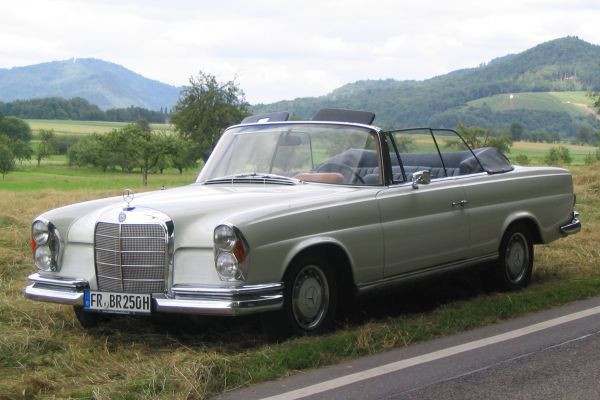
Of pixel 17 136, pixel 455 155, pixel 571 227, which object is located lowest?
pixel 17 136

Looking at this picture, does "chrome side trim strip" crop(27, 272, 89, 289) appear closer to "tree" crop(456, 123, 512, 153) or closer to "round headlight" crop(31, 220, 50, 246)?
"round headlight" crop(31, 220, 50, 246)

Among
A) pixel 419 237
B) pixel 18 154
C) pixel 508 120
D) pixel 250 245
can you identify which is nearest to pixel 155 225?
pixel 250 245

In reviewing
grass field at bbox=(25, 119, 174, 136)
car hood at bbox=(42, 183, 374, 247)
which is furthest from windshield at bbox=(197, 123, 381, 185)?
grass field at bbox=(25, 119, 174, 136)

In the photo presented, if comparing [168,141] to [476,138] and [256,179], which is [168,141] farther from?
[256,179]

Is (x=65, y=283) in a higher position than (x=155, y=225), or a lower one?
lower

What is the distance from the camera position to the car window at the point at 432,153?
7.11m

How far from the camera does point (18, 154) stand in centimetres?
9638

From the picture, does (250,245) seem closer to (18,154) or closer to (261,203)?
(261,203)

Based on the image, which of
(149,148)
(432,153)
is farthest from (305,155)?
(149,148)

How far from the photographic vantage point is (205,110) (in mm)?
91688

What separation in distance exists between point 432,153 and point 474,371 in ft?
10.1

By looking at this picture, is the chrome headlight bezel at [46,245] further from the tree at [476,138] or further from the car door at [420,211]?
the tree at [476,138]

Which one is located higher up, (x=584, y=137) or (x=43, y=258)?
(x=43, y=258)

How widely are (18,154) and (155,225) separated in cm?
9618
